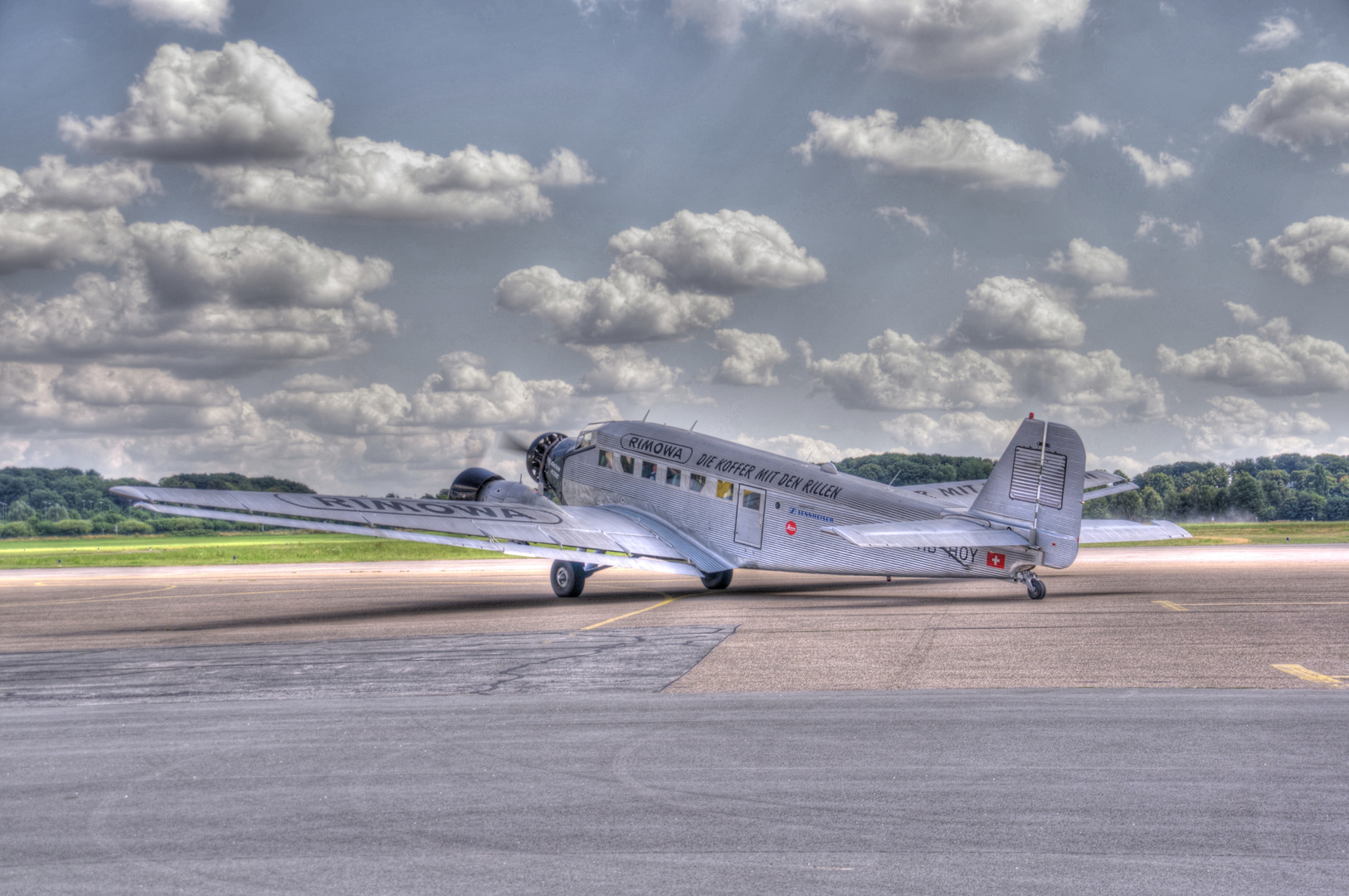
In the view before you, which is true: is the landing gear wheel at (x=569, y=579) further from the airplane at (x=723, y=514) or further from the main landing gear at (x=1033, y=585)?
the main landing gear at (x=1033, y=585)

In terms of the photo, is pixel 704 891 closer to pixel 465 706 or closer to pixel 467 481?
pixel 465 706

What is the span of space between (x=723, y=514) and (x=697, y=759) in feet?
53.6

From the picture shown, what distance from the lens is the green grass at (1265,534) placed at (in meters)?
57.3

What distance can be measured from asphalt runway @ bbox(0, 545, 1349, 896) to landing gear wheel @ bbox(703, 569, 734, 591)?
27.9 ft

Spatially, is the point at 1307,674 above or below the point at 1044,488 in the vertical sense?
below

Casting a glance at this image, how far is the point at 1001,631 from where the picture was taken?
15.4m

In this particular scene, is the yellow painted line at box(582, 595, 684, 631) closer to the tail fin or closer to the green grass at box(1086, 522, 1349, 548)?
the tail fin

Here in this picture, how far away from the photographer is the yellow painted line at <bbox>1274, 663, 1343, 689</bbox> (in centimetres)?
1059

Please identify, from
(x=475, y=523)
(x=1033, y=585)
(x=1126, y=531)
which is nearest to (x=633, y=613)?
(x=475, y=523)

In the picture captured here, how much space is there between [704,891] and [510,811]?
1887 millimetres

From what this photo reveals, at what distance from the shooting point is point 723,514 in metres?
24.0

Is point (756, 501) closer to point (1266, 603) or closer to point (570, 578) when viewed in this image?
point (570, 578)

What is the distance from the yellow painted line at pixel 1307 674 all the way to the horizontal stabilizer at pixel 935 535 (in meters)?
7.90

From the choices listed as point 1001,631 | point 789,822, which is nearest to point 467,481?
point 1001,631
